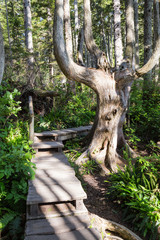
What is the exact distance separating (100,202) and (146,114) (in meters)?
4.80

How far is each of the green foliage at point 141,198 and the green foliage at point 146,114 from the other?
3.26 meters

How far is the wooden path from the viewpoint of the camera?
2694 millimetres

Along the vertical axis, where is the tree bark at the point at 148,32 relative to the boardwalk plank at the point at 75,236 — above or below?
above

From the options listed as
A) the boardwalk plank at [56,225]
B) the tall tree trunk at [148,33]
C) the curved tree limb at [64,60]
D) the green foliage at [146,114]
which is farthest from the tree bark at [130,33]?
the boardwalk plank at [56,225]

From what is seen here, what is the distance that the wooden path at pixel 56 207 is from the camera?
8.84 ft

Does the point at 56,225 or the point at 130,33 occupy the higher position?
the point at 130,33

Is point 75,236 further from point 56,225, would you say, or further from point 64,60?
point 64,60

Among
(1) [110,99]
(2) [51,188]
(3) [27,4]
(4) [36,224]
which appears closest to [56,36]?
(1) [110,99]

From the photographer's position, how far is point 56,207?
336cm

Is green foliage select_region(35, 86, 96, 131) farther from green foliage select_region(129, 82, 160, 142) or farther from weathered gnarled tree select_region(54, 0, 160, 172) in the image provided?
weathered gnarled tree select_region(54, 0, 160, 172)

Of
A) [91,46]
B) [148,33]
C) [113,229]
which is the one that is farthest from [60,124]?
[148,33]

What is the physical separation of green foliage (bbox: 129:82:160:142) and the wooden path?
4660mm

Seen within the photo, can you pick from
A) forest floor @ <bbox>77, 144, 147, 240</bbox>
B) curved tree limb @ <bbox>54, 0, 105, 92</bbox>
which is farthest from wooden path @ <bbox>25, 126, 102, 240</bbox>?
curved tree limb @ <bbox>54, 0, 105, 92</bbox>

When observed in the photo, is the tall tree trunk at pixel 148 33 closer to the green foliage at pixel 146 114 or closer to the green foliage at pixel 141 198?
the green foliage at pixel 146 114
